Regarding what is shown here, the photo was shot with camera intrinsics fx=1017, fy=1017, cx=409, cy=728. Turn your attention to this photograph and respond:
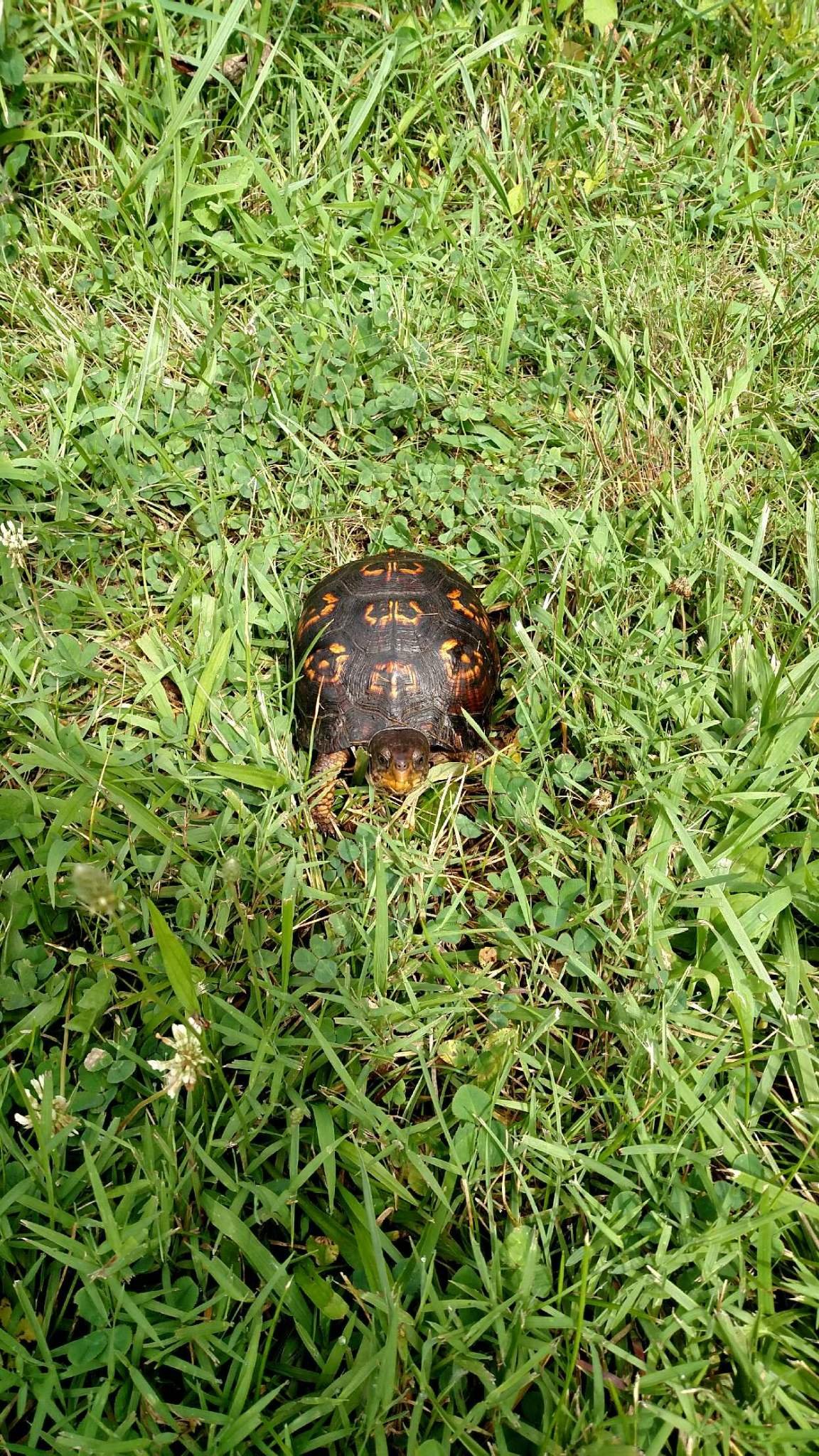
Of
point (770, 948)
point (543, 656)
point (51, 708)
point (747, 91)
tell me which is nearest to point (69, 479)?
point (51, 708)

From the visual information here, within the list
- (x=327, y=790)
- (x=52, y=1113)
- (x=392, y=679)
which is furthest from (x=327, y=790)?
(x=52, y=1113)

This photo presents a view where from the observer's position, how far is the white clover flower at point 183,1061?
1.94 metres

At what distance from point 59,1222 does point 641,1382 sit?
1.15 m

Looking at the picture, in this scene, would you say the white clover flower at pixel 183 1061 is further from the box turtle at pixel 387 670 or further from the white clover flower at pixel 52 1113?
the box turtle at pixel 387 670

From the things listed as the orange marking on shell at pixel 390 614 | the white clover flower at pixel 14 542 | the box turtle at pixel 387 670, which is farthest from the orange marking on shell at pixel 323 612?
the white clover flower at pixel 14 542

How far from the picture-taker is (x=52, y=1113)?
6.92ft

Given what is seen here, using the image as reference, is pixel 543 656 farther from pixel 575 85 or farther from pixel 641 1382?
pixel 575 85

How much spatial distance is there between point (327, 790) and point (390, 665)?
42cm

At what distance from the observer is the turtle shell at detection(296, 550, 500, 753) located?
9.93 ft

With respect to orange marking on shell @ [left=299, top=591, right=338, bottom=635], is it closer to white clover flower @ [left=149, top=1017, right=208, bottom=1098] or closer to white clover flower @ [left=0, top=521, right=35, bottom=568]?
white clover flower @ [left=0, top=521, right=35, bottom=568]

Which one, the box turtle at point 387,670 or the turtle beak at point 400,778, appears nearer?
the turtle beak at point 400,778

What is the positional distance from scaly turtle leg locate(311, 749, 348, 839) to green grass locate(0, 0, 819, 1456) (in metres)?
0.09

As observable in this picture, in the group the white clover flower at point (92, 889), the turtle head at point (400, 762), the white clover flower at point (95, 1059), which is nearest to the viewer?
the white clover flower at point (92, 889)

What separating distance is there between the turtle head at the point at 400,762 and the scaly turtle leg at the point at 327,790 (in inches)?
5.7
